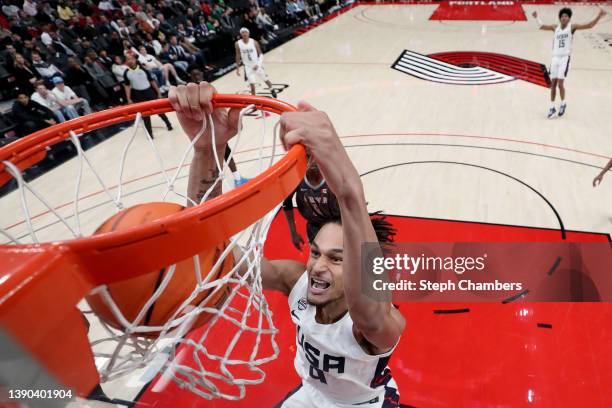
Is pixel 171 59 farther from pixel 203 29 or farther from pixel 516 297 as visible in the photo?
pixel 516 297

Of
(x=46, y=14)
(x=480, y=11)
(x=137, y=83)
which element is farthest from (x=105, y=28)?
(x=480, y=11)

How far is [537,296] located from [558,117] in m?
4.59

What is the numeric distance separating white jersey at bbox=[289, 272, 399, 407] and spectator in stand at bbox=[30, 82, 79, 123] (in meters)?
6.18

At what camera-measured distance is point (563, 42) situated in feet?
20.8

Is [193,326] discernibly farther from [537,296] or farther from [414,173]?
[414,173]

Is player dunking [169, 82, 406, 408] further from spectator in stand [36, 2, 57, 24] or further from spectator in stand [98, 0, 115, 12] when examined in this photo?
spectator in stand [98, 0, 115, 12]

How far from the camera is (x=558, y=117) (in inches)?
263

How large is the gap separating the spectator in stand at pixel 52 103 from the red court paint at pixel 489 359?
5.24 metres

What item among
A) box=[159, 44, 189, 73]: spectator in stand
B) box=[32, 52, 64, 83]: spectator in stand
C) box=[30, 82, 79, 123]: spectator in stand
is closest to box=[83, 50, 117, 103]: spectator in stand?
box=[32, 52, 64, 83]: spectator in stand

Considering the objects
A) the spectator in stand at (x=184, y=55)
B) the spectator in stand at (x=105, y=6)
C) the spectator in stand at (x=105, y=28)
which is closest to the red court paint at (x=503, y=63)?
the spectator in stand at (x=184, y=55)

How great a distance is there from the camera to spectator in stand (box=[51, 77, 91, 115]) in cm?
679

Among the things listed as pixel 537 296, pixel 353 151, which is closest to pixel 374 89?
pixel 353 151

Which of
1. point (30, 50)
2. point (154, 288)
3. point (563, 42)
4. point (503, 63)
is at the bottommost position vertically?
point (503, 63)

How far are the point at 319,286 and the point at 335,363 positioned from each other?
0.31m
